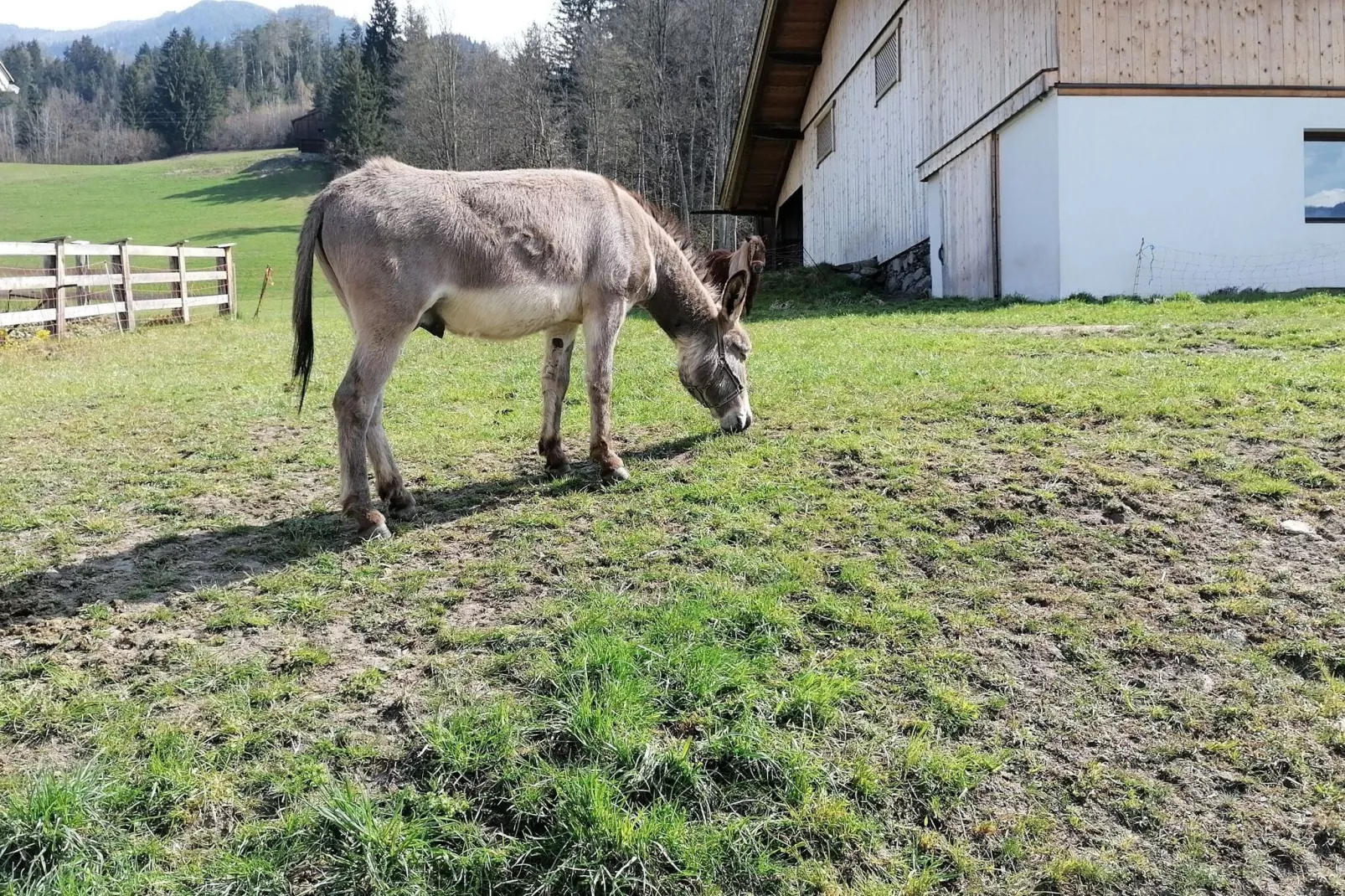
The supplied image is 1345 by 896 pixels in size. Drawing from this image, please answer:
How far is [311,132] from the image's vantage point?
275 feet

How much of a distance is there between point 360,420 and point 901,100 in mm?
18047

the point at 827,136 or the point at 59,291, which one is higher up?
the point at 827,136

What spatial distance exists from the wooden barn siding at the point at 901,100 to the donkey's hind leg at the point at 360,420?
12.2 meters

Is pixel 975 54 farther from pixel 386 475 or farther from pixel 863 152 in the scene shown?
pixel 386 475

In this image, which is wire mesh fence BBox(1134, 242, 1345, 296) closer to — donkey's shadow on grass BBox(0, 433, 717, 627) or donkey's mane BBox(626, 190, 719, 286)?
donkey's mane BBox(626, 190, 719, 286)

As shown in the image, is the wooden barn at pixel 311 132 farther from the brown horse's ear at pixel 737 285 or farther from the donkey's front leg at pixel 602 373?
the donkey's front leg at pixel 602 373

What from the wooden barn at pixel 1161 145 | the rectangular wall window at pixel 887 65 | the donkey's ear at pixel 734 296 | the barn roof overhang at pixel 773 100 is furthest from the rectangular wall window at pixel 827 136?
the donkey's ear at pixel 734 296

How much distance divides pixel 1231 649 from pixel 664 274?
426 cm

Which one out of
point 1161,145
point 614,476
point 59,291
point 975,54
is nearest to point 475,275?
point 614,476

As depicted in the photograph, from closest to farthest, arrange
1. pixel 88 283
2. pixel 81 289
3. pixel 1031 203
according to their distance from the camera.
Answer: pixel 1031 203 → pixel 88 283 → pixel 81 289

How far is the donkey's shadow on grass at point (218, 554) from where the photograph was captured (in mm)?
4453

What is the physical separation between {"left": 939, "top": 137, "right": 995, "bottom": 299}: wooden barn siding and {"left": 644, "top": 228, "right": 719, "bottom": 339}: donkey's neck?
33.6ft

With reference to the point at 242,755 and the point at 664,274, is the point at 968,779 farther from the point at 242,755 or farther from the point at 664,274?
the point at 664,274

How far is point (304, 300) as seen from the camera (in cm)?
520
